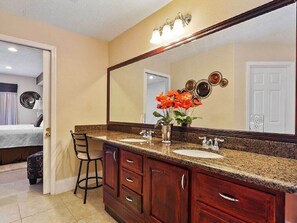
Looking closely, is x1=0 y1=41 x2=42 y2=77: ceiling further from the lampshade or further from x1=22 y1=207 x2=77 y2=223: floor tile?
x1=22 y1=207 x2=77 y2=223: floor tile

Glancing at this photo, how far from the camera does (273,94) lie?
137cm

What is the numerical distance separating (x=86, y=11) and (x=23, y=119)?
19.3ft

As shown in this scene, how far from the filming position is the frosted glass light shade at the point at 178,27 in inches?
74.9

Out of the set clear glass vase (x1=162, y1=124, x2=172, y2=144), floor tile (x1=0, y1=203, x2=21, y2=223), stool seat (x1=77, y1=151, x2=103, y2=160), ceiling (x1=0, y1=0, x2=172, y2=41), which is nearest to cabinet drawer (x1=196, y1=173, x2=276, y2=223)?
clear glass vase (x1=162, y1=124, x2=172, y2=144)

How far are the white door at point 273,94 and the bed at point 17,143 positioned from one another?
174 inches

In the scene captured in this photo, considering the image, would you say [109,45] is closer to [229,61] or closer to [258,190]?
[229,61]

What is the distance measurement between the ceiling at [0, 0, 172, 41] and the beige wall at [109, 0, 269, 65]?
94 millimetres

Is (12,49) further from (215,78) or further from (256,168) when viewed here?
(256,168)

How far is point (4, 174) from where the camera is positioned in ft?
11.1

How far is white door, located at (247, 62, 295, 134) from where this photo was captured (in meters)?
1.26

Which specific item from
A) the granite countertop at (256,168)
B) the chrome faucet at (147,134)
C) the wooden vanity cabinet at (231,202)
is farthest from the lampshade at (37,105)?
the wooden vanity cabinet at (231,202)

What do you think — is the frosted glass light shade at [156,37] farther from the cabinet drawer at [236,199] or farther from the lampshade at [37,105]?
the lampshade at [37,105]

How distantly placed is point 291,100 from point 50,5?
2.51 metres

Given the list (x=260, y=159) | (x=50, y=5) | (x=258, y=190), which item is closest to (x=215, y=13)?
(x=260, y=159)
